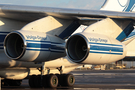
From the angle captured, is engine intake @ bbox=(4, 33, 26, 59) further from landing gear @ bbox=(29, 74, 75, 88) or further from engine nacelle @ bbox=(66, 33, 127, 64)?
engine nacelle @ bbox=(66, 33, 127, 64)

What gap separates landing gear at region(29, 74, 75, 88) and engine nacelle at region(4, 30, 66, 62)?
47.1 inches

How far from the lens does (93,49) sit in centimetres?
921

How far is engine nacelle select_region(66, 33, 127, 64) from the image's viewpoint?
9.22 m

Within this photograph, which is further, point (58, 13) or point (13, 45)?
point (58, 13)

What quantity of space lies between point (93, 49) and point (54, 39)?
1.90 m

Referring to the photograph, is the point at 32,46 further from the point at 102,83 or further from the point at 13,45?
the point at 102,83

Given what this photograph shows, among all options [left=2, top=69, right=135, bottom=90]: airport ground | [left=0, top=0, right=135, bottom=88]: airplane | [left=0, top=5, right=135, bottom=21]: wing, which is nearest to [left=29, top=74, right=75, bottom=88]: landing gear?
[left=0, top=0, right=135, bottom=88]: airplane

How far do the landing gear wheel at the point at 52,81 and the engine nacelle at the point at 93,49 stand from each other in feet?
6.38

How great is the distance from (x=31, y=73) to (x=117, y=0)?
8.21 m

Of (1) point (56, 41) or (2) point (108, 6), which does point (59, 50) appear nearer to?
(1) point (56, 41)

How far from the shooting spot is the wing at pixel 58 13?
10227 mm

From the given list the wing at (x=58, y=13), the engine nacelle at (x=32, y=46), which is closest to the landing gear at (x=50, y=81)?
the engine nacelle at (x=32, y=46)

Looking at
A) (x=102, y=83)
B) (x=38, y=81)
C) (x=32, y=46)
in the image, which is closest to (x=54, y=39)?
(x=32, y=46)

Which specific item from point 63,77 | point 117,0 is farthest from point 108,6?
point 63,77
